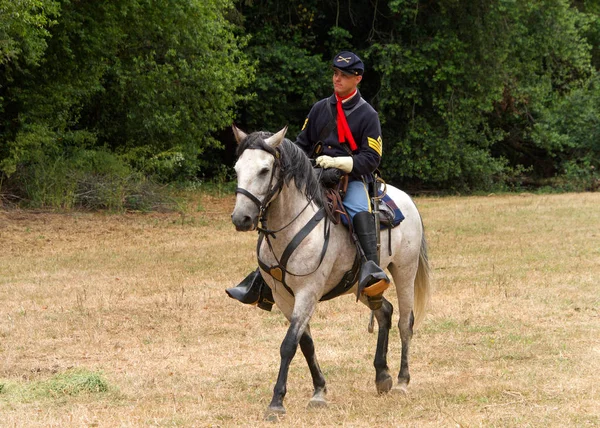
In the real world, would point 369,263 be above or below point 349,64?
below

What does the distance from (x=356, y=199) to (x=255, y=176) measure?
130 centimetres

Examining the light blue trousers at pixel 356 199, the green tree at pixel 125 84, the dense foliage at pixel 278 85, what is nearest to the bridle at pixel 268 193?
the light blue trousers at pixel 356 199

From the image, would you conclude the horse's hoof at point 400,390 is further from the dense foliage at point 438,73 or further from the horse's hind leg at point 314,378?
the dense foliage at point 438,73

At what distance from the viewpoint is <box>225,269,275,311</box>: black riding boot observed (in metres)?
7.72

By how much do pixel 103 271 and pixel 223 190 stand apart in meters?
14.4

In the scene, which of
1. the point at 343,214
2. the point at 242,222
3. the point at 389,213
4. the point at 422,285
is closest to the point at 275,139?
the point at 242,222

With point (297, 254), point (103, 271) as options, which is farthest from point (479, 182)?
point (297, 254)

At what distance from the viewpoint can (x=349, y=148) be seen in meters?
7.96

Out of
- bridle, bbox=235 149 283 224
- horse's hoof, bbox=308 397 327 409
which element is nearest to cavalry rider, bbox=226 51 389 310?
bridle, bbox=235 149 283 224

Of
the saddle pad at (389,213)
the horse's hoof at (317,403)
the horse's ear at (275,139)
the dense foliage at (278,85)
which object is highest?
the horse's ear at (275,139)

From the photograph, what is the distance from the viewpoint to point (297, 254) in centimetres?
727

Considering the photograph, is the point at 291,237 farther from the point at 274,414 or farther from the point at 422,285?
the point at 422,285

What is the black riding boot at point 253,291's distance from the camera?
772cm

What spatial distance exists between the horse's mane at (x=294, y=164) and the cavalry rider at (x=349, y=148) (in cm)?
28
